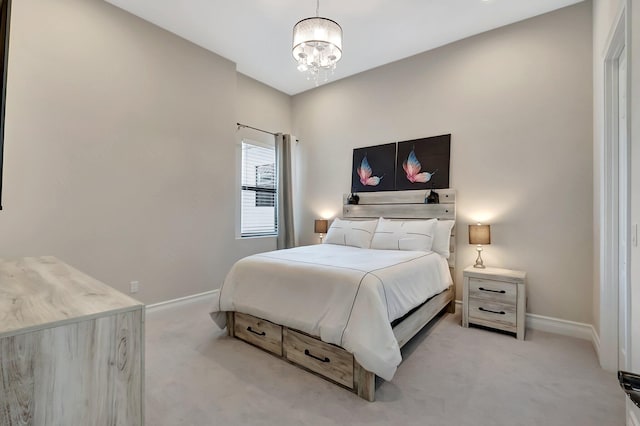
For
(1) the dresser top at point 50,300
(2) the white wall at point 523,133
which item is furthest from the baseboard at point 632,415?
(1) the dresser top at point 50,300

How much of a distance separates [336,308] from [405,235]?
167 centimetres

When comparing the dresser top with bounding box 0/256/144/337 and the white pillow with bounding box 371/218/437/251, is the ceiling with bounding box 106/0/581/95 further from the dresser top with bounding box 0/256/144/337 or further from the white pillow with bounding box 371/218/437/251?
the dresser top with bounding box 0/256/144/337

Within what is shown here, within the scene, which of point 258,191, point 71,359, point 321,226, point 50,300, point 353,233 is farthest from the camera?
point 258,191

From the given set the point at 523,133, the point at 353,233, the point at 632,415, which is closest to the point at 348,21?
the point at 523,133

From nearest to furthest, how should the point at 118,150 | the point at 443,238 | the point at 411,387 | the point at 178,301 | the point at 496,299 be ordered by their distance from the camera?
1. the point at 411,387
2. the point at 496,299
3. the point at 118,150
4. the point at 443,238
5. the point at 178,301

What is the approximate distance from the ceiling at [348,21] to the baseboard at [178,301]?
121 inches

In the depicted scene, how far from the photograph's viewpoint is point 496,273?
2.83 m

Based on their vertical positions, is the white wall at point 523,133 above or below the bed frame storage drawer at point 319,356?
above

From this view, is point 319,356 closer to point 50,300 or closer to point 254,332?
point 254,332

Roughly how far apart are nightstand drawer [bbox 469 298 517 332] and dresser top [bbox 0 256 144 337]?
2936 mm

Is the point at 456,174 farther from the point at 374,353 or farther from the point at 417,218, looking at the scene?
the point at 374,353

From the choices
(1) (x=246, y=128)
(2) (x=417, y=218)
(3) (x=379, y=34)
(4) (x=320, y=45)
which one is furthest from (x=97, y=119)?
(2) (x=417, y=218)

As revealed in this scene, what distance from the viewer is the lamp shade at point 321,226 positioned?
448 cm

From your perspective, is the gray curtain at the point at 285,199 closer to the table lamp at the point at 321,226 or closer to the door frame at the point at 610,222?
the table lamp at the point at 321,226
